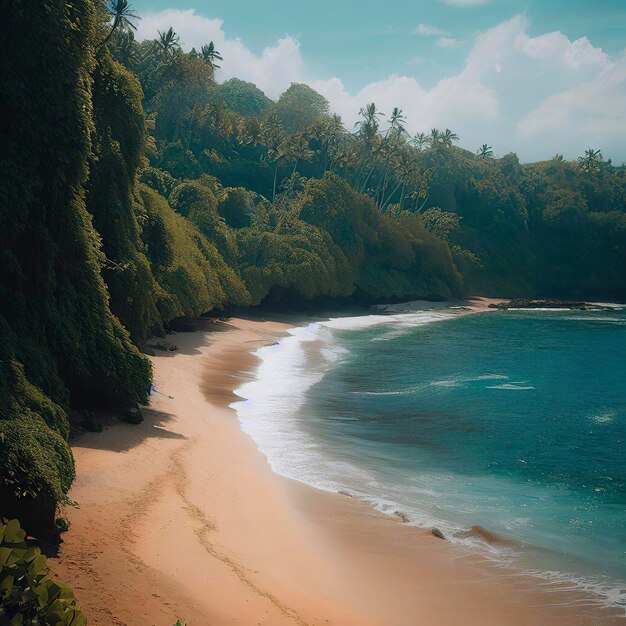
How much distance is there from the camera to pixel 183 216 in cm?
4825

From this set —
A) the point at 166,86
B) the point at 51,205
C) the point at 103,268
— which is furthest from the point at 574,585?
the point at 166,86

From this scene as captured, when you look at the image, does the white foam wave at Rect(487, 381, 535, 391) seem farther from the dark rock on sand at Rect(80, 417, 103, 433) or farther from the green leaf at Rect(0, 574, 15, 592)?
the green leaf at Rect(0, 574, 15, 592)

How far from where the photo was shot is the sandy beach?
9.23 meters

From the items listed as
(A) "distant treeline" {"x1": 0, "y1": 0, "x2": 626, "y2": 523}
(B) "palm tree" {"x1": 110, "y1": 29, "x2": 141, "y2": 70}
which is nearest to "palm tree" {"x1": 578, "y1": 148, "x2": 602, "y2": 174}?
(A) "distant treeline" {"x1": 0, "y1": 0, "x2": 626, "y2": 523}

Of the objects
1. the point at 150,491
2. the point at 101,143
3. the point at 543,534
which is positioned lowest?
the point at 543,534

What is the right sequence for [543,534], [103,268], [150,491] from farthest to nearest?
[103,268] < [543,534] < [150,491]

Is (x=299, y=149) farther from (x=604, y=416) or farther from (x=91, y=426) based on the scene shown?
(x=91, y=426)

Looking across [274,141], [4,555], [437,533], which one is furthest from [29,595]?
[274,141]

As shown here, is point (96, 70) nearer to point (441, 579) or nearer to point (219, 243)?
point (441, 579)

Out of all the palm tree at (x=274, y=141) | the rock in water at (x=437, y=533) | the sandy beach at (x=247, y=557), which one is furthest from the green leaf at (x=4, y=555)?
the palm tree at (x=274, y=141)

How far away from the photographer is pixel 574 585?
11.9 metres

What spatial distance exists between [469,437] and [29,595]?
→ 1808cm

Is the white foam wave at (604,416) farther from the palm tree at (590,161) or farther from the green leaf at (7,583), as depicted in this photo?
the palm tree at (590,161)

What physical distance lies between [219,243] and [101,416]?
3202cm
